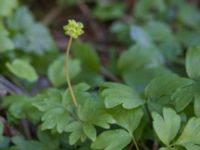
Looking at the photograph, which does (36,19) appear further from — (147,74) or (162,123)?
(162,123)

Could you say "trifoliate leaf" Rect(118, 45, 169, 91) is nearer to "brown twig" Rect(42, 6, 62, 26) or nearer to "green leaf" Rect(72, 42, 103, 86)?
"green leaf" Rect(72, 42, 103, 86)

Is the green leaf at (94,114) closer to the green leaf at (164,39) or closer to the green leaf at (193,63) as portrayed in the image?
the green leaf at (193,63)

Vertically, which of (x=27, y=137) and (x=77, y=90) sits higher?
(x=77, y=90)

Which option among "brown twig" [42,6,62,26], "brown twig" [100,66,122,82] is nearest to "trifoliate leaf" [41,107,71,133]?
"brown twig" [100,66,122,82]

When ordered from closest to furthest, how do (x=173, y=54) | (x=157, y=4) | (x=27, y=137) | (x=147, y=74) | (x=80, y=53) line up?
(x=27, y=137), (x=147, y=74), (x=80, y=53), (x=173, y=54), (x=157, y=4)

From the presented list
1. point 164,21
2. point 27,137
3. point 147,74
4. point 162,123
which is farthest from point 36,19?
point 162,123

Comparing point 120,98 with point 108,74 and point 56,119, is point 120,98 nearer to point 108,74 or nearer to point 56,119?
point 56,119

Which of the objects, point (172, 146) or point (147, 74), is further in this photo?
point (147, 74)
